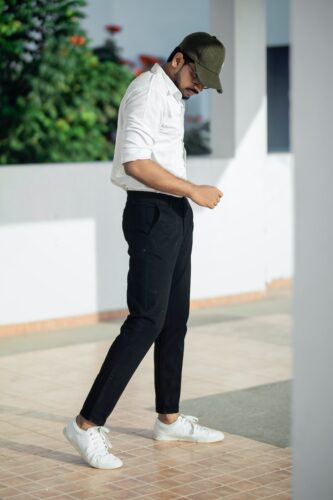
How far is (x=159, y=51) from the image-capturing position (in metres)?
14.3

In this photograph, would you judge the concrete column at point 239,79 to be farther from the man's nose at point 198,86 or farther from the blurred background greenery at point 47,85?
the man's nose at point 198,86

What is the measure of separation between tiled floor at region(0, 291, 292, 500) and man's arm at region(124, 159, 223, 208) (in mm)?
1154

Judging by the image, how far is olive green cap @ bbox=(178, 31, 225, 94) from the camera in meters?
5.35

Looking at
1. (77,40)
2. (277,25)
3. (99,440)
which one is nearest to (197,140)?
(77,40)

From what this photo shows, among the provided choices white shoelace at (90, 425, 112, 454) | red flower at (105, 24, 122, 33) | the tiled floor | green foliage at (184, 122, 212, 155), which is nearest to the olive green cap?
white shoelace at (90, 425, 112, 454)

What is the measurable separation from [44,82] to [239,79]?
2060 millimetres

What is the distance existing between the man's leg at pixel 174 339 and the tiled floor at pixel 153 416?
0.69 ft

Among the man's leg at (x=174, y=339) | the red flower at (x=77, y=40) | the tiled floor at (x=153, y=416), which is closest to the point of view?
the tiled floor at (x=153, y=416)

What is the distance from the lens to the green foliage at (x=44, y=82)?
444 inches

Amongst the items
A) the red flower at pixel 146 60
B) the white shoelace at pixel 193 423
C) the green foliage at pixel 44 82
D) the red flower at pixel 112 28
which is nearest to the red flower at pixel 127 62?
the red flower at pixel 146 60

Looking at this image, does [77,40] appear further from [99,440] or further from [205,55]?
[99,440]

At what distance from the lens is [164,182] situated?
523cm

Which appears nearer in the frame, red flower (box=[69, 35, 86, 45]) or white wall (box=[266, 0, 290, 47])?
red flower (box=[69, 35, 86, 45])

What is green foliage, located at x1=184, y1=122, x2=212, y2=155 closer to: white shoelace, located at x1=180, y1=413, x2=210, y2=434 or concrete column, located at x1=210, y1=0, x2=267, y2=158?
concrete column, located at x1=210, y1=0, x2=267, y2=158
